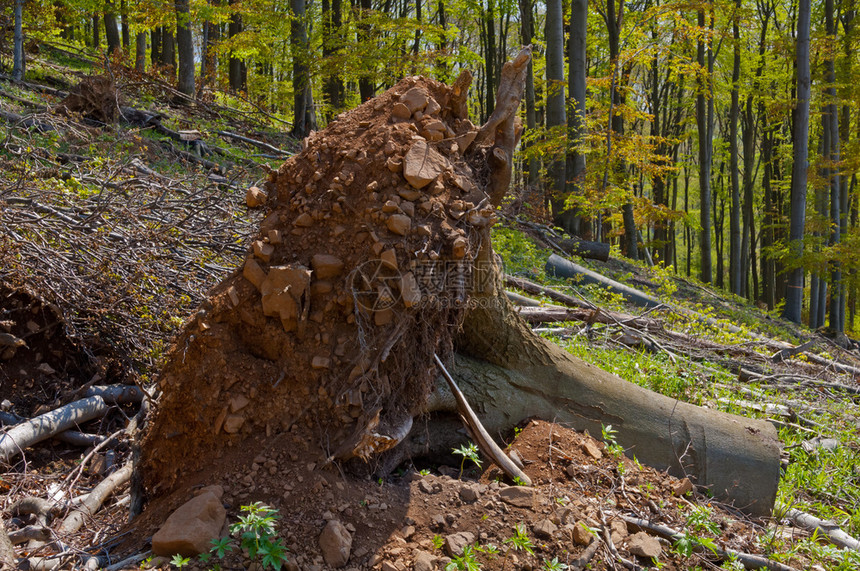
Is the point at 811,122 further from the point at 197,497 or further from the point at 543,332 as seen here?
the point at 197,497

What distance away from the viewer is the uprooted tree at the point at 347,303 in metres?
2.65

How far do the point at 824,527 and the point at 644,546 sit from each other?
5.52ft

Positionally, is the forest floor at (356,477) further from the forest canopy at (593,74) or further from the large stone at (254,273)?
the forest canopy at (593,74)

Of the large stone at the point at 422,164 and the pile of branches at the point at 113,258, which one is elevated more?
the large stone at the point at 422,164

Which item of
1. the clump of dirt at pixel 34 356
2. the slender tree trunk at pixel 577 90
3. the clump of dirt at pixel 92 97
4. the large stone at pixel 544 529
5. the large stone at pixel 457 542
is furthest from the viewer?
the slender tree trunk at pixel 577 90

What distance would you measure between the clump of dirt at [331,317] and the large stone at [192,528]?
238 mm

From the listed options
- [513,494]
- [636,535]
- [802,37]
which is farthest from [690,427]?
[802,37]

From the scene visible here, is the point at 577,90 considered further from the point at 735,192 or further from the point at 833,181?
the point at 735,192

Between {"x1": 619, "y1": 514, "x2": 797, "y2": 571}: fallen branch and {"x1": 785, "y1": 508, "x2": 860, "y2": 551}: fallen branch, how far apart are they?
767 mm

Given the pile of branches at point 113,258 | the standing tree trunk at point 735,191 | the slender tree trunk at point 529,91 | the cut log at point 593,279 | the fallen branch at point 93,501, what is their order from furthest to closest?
the standing tree trunk at point 735,191
the slender tree trunk at point 529,91
the cut log at point 593,279
the pile of branches at point 113,258
the fallen branch at point 93,501

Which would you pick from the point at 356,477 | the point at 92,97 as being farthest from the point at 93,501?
the point at 92,97

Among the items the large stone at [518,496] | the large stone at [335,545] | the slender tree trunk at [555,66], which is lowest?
the large stone at [518,496]

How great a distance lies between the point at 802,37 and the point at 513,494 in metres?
15.4

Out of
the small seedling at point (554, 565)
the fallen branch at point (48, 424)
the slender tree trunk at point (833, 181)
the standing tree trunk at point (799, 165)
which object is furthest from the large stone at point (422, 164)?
the slender tree trunk at point (833, 181)
